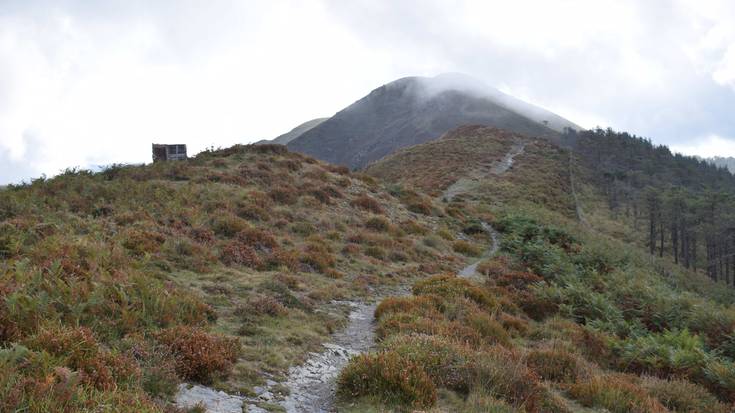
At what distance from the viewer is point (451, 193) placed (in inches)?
1924

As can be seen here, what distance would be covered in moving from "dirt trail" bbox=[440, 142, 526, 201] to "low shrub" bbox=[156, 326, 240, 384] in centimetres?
3567

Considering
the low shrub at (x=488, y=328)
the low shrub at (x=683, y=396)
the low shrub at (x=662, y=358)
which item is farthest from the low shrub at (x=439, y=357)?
the low shrub at (x=662, y=358)

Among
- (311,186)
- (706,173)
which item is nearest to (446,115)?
(706,173)

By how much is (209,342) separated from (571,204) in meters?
59.0

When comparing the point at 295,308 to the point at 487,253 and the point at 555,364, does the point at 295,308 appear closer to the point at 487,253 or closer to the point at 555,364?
the point at 555,364

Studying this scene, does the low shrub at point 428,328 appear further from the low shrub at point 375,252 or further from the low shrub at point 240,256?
the low shrub at point 375,252

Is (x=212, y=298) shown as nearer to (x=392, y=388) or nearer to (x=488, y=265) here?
(x=392, y=388)

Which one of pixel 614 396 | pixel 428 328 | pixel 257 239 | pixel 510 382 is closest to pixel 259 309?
pixel 428 328

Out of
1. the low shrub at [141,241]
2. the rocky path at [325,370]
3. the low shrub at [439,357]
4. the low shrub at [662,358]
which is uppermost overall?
the low shrub at [141,241]

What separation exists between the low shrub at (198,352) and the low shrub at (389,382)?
5.35 ft

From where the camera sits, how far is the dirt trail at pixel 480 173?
50.2 m

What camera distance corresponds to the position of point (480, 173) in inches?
2431

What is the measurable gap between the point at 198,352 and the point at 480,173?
58.8 m

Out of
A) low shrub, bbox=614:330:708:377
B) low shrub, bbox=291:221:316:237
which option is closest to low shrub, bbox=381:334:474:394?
low shrub, bbox=614:330:708:377
